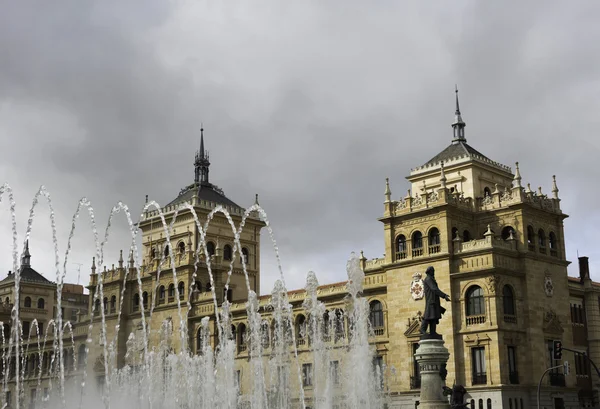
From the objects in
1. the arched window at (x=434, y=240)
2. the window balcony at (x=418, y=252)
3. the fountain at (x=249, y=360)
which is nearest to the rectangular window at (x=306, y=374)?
the fountain at (x=249, y=360)

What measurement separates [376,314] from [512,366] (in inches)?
406

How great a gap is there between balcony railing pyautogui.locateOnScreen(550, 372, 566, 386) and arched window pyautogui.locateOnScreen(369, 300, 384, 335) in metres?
11.6

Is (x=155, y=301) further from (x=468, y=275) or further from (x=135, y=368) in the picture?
(x=468, y=275)

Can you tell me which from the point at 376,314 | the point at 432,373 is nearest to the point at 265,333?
the point at 376,314

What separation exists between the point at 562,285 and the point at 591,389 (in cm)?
892

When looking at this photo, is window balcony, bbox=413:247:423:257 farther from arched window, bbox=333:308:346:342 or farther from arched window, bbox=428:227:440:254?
arched window, bbox=333:308:346:342

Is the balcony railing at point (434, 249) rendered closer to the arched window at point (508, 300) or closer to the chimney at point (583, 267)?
the arched window at point (508, 300)

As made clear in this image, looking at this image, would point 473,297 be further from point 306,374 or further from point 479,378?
point 306,374

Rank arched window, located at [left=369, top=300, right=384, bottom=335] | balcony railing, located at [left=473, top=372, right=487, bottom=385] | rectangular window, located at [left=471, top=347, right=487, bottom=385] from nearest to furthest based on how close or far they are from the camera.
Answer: balcony railing, located at [left=473, top=372, right=487, bottom=385]
rectangular window, located at [left=471, top=347, right=487, bottom=385]
arched window, located at [left=369, top=300, right=384, bottom=335]

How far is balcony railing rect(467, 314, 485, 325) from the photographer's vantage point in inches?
1992

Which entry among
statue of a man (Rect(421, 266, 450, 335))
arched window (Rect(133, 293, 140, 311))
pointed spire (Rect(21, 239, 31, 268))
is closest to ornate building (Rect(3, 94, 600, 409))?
arched window (Rect(133, 293, 140, 311))

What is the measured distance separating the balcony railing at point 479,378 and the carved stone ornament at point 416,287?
606 cm

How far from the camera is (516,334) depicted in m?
51.2

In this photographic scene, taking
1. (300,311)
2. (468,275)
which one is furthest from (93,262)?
(468,275)
